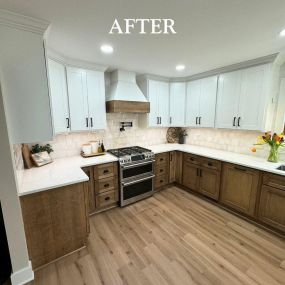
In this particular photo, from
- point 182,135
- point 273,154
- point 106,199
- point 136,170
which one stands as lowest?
point 106,199

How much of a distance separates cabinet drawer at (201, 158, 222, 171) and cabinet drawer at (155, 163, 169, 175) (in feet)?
2.54

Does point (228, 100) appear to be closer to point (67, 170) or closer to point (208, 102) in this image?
point (208, 102)

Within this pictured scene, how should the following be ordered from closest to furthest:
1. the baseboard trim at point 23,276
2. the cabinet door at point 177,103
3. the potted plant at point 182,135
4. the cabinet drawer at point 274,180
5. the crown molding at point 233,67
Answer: the baseboard trim at point 23,276
the cabinet drawer at point 274,180
the crown molding at point 233,67
the cabinet door at point 177,103
the potted plant at point 182,135

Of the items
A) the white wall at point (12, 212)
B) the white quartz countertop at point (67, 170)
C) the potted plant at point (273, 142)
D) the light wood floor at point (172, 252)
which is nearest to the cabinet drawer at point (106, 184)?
the white quartz countertop at point (67, 170)

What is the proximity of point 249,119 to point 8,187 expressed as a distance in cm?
333

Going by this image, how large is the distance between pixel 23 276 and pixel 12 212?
2.29 feet

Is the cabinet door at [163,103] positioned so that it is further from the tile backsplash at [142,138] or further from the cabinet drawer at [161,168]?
the cabinet drawer at [161,168]

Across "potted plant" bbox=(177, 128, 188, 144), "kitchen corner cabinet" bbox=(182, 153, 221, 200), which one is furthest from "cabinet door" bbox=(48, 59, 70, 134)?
"potted plant" bbox=(177, 128, 188, 144)

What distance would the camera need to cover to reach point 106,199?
106 inches

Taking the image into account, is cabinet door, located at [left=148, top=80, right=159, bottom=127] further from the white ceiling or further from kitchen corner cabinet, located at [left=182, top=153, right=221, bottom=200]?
kitchen corner cabinet, located at [left=182, top=153, right=221, bottom=200]

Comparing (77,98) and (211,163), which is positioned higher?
(77,98)

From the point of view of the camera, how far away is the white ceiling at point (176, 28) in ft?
4.09

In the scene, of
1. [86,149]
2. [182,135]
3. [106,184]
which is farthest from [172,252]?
[182,135]

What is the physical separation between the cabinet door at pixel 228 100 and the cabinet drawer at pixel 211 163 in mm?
689
